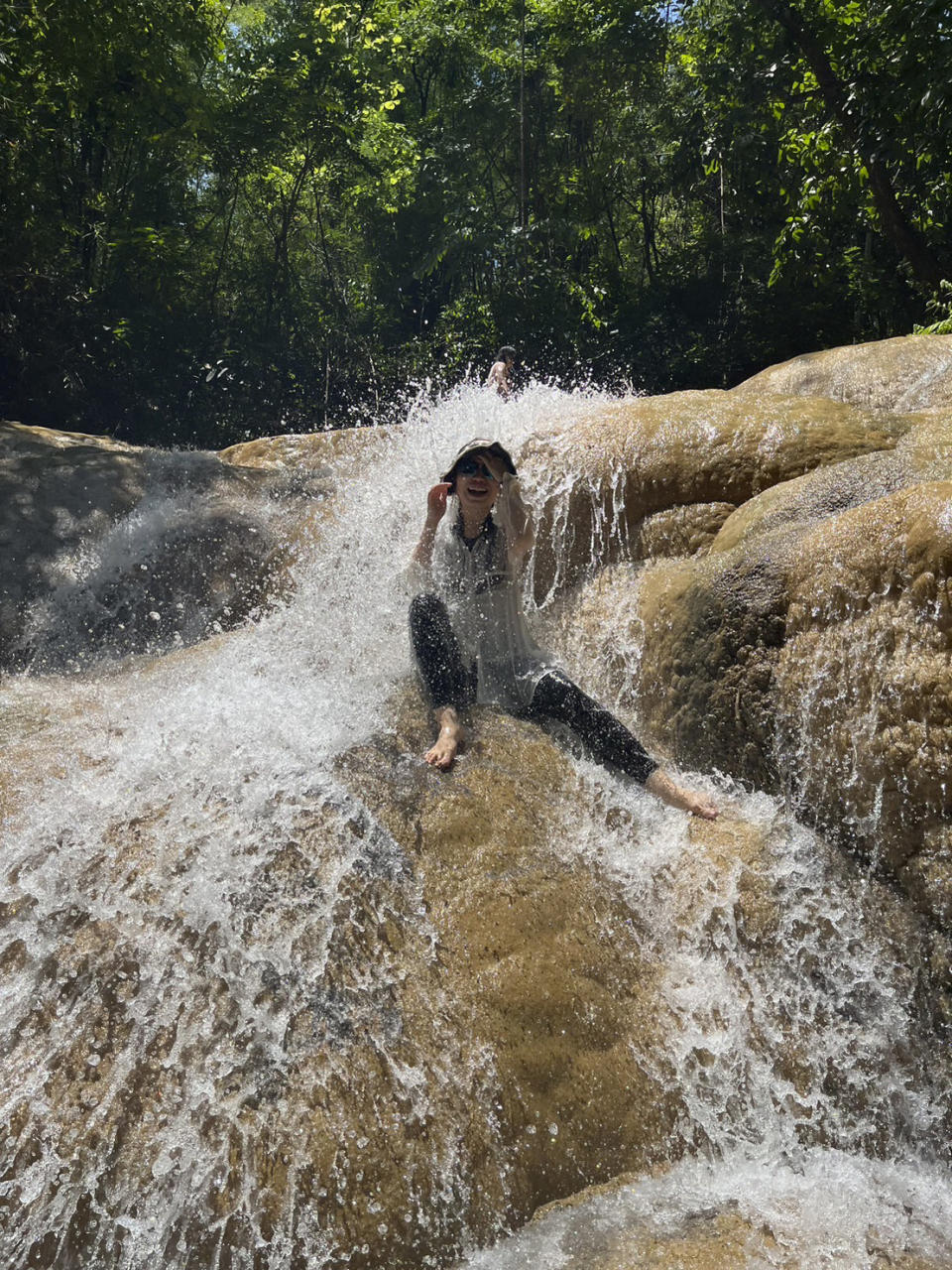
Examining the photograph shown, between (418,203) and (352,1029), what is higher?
(418,203)

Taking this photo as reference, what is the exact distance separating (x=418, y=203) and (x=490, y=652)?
51.7ft

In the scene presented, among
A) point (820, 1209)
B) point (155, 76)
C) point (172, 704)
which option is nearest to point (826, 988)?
point (820, 1209)

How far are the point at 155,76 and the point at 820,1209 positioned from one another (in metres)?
14.1

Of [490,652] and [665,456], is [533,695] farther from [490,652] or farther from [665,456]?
[665,456]

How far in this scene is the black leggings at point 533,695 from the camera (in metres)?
3.76

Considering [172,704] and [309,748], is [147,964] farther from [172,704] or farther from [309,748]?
[172,704]

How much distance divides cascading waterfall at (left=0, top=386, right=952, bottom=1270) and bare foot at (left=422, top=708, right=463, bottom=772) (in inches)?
12.9

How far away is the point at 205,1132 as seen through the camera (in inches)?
87.8

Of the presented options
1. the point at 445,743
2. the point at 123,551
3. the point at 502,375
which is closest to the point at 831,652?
the point at 445,743

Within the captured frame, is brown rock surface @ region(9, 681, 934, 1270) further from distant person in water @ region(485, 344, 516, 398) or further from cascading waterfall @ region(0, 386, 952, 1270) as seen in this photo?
distant person in water @ region(485, 344, 516, 398)

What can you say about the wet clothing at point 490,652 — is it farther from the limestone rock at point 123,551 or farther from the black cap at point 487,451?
the limestone rock at point 123,551

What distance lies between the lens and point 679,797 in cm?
353

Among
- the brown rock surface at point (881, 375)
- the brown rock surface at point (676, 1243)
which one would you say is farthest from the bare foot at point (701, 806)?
the brown rock surface at point (881, 375)

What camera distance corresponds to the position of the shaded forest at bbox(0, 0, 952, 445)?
10.6 m
